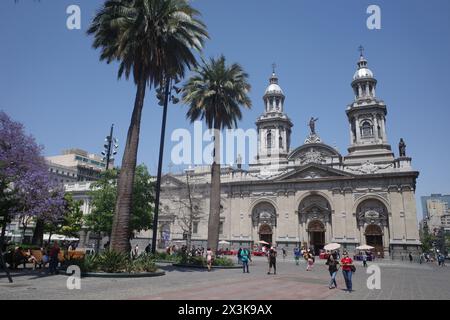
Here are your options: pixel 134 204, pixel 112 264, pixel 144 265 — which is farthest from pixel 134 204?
pixel 112 264

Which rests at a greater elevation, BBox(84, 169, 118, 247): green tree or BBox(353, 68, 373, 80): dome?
BBox(353, 68, 373, 80): dome

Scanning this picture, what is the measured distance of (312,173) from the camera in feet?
179

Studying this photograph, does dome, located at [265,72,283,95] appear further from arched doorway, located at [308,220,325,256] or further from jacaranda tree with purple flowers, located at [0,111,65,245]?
jacaranda tree with purple flowers, located at [0,111,65,245]

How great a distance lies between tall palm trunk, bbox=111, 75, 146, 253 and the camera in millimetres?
18172

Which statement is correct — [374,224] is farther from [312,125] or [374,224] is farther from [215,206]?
[215,206]

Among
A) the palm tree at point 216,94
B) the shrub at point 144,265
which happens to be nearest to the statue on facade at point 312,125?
the palm tree at point 216,94

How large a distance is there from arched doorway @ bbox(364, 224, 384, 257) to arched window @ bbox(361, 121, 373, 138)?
1711 cm

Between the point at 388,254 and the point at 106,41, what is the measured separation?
150ft

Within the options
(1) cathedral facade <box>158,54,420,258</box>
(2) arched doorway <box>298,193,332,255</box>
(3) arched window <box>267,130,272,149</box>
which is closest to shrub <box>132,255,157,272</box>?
(1) cathedral facade <box>158,54,420,258</box>

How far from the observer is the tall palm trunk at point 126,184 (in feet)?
59.6

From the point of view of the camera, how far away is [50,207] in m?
29.3

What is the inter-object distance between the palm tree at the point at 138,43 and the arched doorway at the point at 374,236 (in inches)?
1588

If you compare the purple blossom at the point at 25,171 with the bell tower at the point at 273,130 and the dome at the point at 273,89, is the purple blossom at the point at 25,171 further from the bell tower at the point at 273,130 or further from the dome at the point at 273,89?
the dome at the point at 273,89
